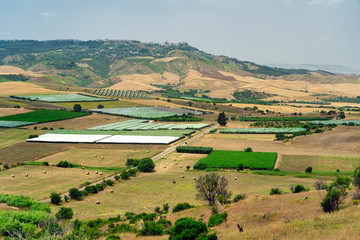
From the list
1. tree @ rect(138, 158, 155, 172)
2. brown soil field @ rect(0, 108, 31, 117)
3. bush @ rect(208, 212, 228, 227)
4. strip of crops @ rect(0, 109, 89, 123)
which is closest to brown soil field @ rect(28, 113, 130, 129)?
strip of crops @ rect(0, 109, 89, 123)

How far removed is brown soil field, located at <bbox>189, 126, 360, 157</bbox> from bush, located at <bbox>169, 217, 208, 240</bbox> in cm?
6868

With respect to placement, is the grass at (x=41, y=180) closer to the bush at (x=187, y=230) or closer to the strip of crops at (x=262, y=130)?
the bush at (x=187, y=230)

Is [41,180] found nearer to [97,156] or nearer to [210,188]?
[97,156]

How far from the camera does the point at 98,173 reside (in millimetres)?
87312

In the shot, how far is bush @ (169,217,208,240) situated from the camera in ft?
134

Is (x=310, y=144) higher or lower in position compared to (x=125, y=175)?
higher

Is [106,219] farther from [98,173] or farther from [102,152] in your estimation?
[102,152]

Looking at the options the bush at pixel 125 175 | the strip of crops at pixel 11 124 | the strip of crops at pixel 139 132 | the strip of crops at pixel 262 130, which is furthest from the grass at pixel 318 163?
the strip of crops at pixel 11 124

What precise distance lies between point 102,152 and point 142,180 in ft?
114

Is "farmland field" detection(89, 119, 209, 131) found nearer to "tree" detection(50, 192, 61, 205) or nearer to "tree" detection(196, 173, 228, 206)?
"tree" detection(50, 192, 61, 205)

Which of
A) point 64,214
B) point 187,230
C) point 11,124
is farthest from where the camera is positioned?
point 11,124

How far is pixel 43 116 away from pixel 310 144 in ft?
418

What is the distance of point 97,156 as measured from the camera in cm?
10644

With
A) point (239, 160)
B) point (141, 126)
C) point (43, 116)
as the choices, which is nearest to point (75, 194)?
point (239, 160)
